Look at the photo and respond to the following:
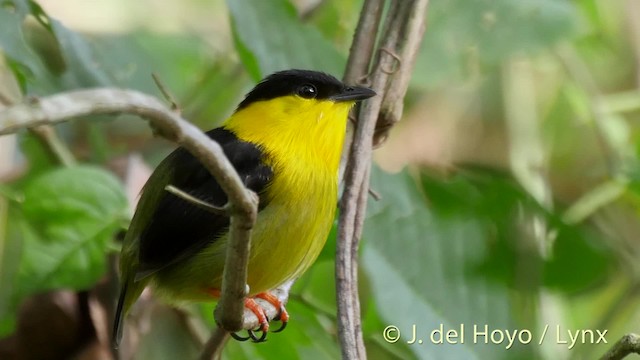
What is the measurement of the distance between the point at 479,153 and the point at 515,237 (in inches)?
81.2

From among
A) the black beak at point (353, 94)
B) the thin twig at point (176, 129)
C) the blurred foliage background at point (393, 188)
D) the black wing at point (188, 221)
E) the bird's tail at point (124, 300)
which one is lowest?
the blurred foliage background at point (393, 188)

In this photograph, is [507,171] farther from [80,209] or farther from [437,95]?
[80,209]

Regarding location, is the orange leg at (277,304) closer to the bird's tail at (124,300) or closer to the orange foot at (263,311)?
the orange foot at (263,311)

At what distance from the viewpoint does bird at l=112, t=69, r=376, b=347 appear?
2.10 meters

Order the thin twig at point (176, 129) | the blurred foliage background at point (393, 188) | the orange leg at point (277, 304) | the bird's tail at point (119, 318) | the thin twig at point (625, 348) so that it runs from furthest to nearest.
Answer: the blurred foliage background at point (393, 188) < the orange leg at point (277, 304) < the bird's tail at point (119, 318) < the thin twig at point (625, 348) < the thin twig at point (176, 129)

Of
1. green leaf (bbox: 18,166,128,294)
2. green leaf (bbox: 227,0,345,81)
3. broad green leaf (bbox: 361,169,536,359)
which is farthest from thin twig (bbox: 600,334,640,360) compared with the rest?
green leaf (bbox: 18,166,128,294)

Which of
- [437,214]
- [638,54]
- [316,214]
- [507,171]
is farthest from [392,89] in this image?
[638,54]

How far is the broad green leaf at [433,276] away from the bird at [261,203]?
0.30 meters

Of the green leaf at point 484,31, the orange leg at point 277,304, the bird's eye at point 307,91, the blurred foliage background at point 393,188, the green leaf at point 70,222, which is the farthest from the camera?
the green leaf at point 484,31

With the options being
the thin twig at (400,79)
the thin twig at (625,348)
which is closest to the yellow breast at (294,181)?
the thin twig at (400,79)

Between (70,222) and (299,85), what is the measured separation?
85 cm

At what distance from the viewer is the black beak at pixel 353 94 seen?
2238mm

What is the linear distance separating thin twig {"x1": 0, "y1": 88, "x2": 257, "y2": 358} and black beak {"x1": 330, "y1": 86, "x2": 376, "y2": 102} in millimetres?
772

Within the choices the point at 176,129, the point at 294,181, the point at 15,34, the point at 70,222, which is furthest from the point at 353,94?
the point at 176,129
